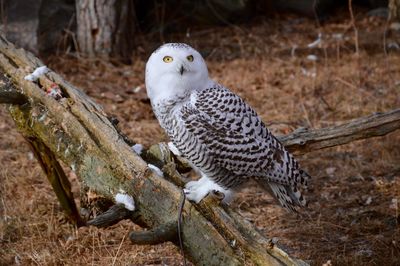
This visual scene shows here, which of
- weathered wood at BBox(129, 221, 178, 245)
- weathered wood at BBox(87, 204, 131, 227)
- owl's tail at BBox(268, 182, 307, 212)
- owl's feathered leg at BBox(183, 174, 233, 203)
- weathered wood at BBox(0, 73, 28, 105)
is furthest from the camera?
weathered wood at BBox(0, 73, 28, 105)

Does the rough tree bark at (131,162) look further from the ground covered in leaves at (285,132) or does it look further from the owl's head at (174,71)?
the owl's head at (174,71)

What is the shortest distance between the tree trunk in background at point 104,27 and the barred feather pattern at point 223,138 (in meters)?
4.25

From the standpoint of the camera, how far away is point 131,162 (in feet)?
12.6

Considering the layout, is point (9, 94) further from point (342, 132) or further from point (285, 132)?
point (285, 132)

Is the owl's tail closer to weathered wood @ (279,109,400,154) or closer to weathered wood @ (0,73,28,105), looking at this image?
weathered wood @ (279,109,400,154)

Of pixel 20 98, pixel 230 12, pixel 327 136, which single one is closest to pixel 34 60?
pixel 20 98

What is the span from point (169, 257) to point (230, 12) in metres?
5.83

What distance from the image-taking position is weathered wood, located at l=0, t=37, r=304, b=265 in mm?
3420

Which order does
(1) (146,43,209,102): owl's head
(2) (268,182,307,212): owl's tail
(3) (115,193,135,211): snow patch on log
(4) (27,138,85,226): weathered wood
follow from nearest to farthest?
(3) (115,193,135,211): snow patch on log < (1) (146,43,209,102): owl's head < (2) (268,182,307,212): owl's tail < (4) (27,138,85,226): weathered wood

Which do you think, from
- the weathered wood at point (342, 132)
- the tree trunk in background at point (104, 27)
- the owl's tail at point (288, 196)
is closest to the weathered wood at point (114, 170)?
the owl's tail at point (288, 196)

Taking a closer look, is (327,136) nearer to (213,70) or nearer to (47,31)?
(213,70)

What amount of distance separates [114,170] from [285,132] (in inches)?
117

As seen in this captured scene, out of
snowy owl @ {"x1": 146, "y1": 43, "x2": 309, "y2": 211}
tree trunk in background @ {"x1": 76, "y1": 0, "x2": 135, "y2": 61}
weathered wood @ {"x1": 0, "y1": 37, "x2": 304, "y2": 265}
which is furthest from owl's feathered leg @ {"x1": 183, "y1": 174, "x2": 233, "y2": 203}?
tree trunk in background @ {"x1": 76, "y1": 0, "x2": 135, "y2": 61}

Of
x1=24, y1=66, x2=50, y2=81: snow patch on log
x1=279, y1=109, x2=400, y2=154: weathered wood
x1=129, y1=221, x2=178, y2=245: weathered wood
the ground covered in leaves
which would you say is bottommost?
the ground covered in leaves
